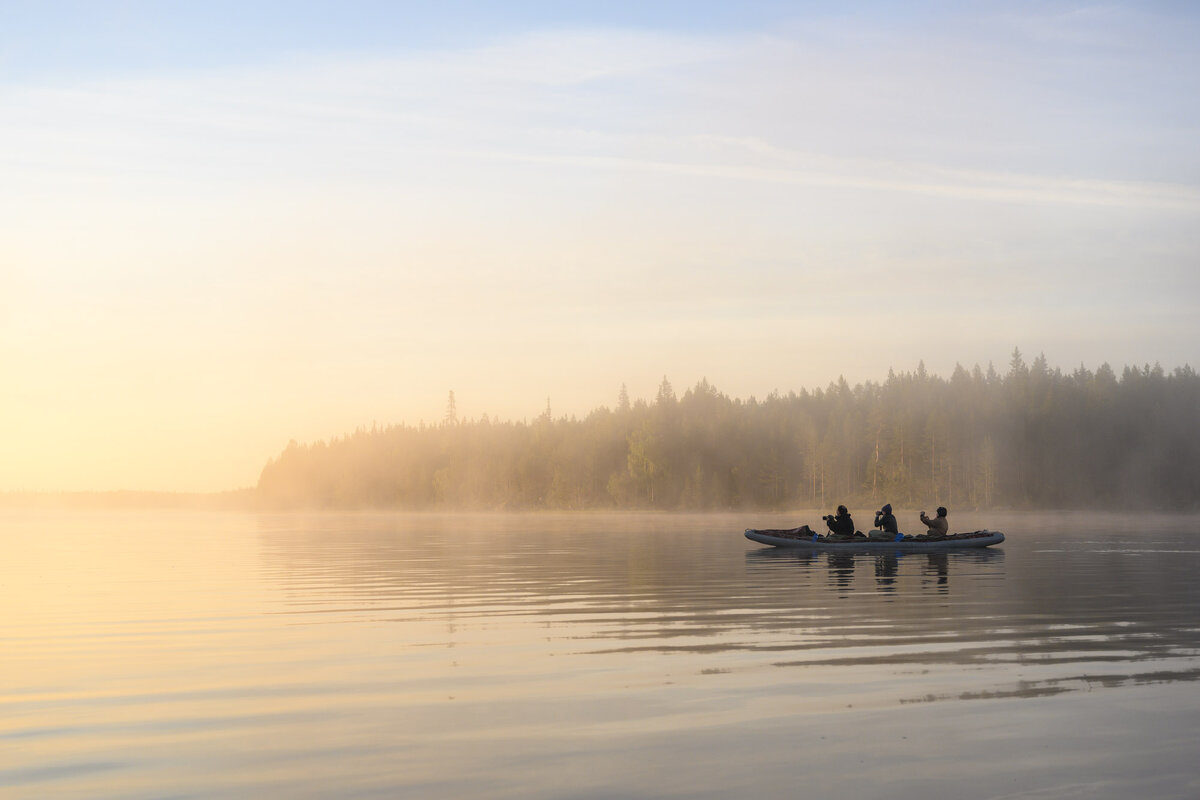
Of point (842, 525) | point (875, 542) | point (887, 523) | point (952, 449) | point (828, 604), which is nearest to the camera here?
point (828, 604)

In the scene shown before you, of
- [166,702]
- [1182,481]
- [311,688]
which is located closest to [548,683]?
[311,688]

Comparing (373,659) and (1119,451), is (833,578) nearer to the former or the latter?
(373,659)

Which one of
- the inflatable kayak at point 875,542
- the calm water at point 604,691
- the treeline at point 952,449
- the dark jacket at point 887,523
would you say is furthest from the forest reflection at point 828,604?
the treeline at point 952,449

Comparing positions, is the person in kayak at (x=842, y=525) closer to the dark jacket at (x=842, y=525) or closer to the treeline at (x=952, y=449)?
the dark jacket at (x=842, y=525)

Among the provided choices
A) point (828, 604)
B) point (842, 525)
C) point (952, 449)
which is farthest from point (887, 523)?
point (952, 449)

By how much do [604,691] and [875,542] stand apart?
36.2 m

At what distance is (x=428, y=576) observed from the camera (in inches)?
1388

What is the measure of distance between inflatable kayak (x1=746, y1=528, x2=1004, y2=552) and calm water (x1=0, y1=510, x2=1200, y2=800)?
17365 millimetres

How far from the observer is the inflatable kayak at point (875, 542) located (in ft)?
157

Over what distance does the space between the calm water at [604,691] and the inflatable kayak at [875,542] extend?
17.4 m

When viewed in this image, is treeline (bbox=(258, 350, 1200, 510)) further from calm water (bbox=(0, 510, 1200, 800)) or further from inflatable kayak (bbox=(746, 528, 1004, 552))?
calm water (bbox=(0, 510, 1200, 800))

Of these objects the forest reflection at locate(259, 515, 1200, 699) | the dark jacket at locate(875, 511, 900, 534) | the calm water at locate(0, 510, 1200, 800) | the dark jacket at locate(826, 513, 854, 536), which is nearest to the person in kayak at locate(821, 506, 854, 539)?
the dark jacket at locate(826, 513, 854, 536)

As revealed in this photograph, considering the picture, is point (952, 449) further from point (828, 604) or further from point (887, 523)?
point (828, 604)

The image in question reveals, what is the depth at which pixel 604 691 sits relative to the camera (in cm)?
1416
